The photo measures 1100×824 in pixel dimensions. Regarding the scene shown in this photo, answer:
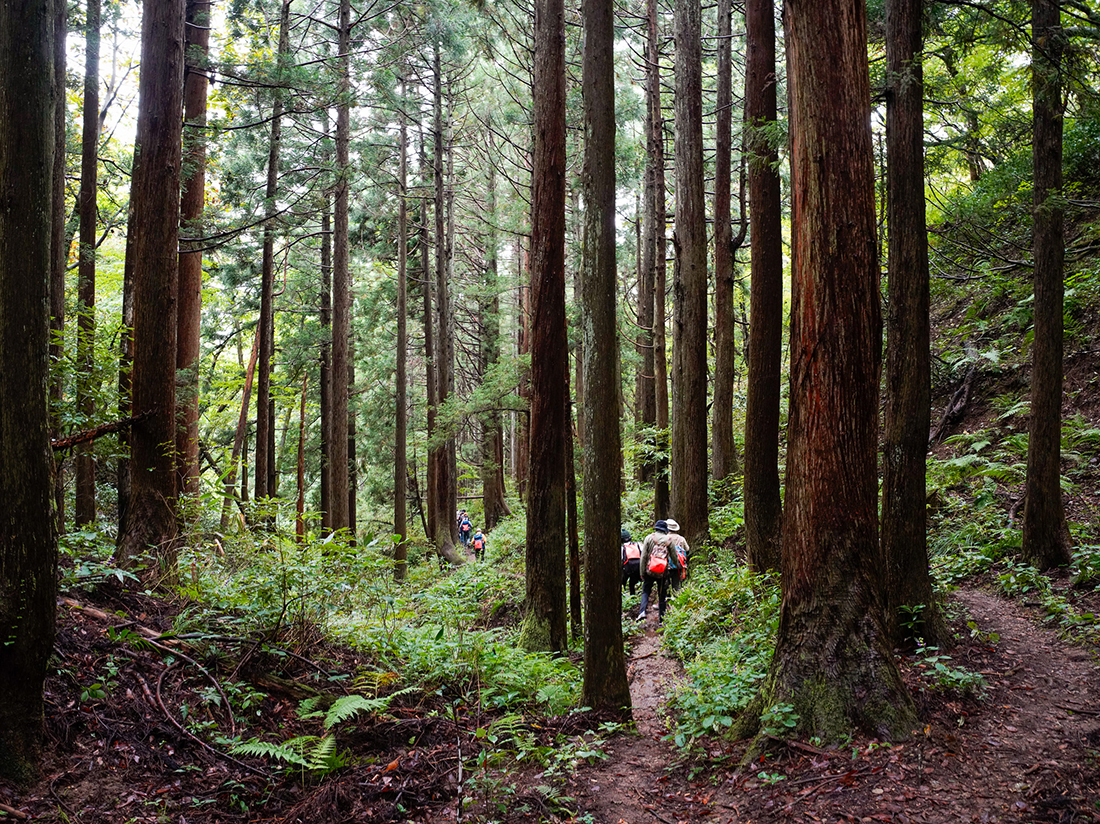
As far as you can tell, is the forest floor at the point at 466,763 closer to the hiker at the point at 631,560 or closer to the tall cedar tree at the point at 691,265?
the hiker at the point at 631,560

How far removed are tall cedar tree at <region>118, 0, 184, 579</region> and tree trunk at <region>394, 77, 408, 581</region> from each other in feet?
33.1

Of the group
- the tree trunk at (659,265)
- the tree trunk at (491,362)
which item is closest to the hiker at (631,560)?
the tree trunk at (659,265)

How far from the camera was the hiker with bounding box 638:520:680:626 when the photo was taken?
10.6 metres

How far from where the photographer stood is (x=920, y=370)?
644 centimetres

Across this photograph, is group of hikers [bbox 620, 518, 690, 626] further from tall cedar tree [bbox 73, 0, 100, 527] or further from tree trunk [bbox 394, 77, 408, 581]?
tall cedar tree [bbox 73, 0, 100, 527]

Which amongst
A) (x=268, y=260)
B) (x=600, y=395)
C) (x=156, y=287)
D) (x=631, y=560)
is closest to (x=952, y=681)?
(x=600, y=395)

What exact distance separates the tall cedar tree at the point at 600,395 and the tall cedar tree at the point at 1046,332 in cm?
538

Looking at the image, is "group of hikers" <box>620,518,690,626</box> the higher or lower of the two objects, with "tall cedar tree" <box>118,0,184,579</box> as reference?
lower

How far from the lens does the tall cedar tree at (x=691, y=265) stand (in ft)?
38.6

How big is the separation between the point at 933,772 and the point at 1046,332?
6380mm

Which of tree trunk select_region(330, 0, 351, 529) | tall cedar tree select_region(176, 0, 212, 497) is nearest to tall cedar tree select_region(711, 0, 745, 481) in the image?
tree trunk select_region(330, 0, 351, 529)

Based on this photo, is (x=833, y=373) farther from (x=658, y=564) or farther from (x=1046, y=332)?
(x=658, y=564)

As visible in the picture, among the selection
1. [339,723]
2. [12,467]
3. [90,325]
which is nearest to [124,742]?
[339,723]

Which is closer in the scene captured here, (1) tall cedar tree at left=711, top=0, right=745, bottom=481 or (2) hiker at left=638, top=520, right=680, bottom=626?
(2) hiker at left=638, top=520, right=680, bottom=626
